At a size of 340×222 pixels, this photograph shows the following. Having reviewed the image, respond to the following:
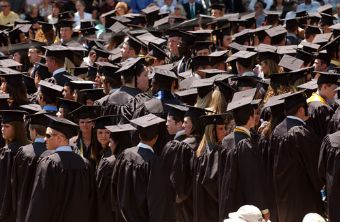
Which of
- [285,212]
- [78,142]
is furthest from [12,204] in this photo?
[285,212]

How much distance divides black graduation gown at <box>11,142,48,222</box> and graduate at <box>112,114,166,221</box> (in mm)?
756

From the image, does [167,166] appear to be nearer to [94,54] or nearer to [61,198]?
[61,198]

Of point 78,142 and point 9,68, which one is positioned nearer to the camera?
point 78,142

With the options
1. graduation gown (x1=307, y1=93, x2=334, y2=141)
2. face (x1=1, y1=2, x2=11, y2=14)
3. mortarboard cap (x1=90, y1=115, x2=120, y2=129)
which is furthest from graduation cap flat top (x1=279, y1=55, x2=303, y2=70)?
face (x1=1, y1=2, x2=11, y2=14)

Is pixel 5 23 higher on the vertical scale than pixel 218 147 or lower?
lower

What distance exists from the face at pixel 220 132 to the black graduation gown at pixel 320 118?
3.60 feet

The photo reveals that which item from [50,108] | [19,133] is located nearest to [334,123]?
[19,133]

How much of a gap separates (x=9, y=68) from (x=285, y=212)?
16.3 ft

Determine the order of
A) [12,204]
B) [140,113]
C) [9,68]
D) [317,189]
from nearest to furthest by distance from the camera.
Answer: [317,189] → [12,204] → [140,113] → [9,68]

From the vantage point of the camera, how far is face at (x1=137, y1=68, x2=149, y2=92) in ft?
38.8

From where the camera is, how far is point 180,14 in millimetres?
18969

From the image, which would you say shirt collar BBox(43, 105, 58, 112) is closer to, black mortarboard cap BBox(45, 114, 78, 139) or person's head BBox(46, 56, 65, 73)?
person's head BBox(46, 56, 65, 73)

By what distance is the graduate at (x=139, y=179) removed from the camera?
9.76 meters

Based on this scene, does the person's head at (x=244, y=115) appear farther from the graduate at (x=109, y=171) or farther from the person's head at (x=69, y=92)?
the person's head at (x=69, y=92)
